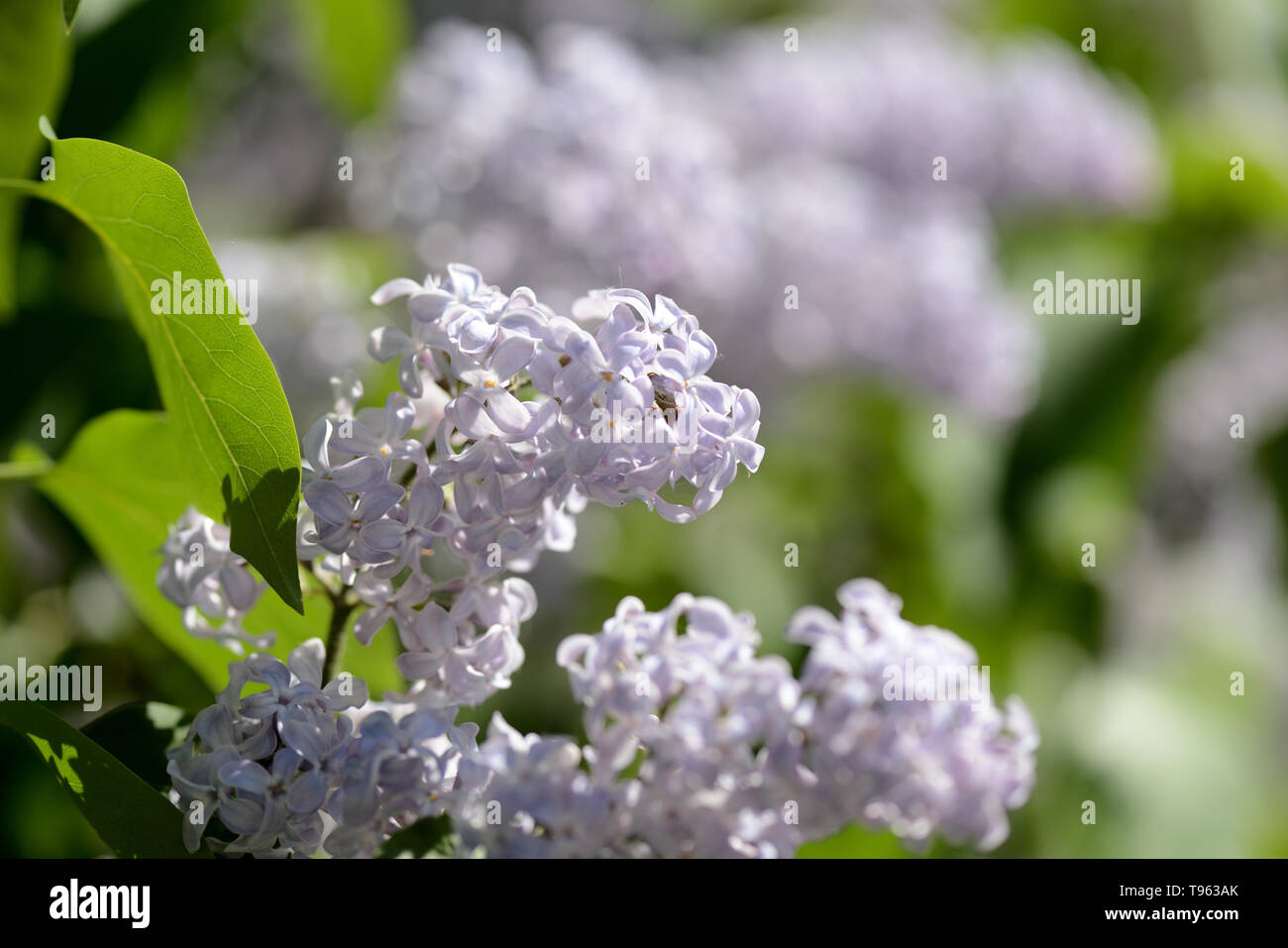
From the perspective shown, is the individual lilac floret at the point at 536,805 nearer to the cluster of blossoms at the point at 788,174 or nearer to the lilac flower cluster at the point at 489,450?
the lilac flower cluster at the point at 489,450

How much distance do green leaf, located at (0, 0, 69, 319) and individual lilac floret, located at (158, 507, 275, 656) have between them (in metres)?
0.34

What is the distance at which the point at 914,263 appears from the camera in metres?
1.43

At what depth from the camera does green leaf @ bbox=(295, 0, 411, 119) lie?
1.27m

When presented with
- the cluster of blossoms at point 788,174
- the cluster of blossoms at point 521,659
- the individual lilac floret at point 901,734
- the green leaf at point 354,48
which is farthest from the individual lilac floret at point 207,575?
the green leaf at point 354,48

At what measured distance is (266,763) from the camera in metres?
0.50

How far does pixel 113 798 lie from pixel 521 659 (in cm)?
17

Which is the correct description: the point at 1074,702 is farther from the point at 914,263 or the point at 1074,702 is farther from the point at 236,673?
the point at 236,673

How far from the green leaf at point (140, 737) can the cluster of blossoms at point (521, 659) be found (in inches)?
1.5

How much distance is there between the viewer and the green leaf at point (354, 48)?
127 centimetres

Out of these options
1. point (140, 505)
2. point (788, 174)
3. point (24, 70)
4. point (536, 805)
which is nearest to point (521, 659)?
point (536, 805)

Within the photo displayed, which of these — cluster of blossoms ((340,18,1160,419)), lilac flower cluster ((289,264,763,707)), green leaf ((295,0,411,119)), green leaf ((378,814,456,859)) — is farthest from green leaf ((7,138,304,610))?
green leaf ((295,0,411,119))

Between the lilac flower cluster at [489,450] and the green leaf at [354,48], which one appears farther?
the green leaf at [354,48]

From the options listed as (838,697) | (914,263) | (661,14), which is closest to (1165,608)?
(914,263)
